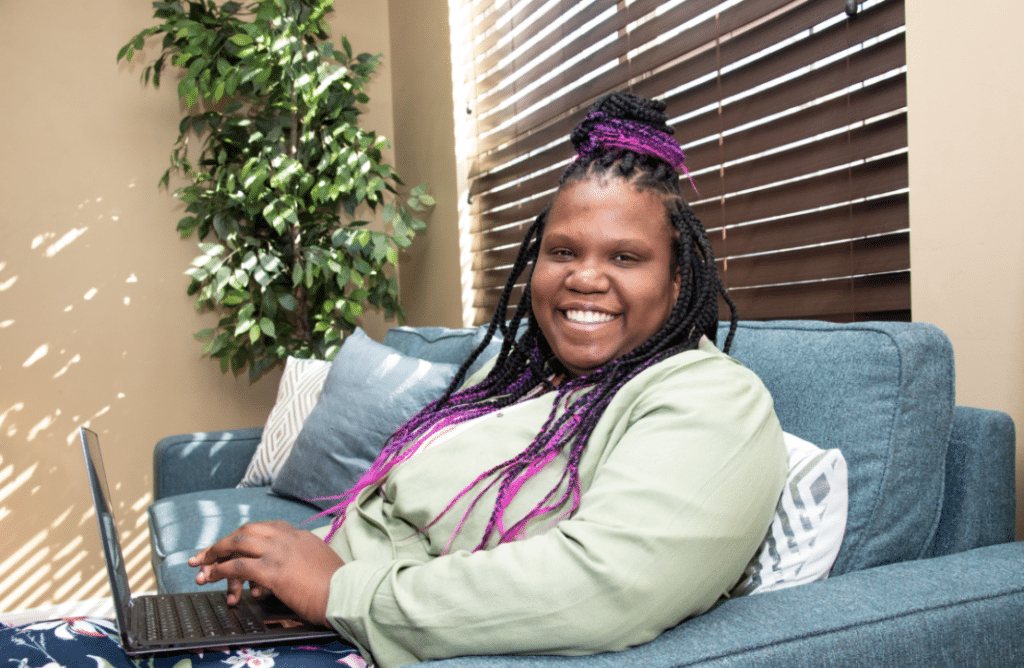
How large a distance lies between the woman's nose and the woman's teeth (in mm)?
33

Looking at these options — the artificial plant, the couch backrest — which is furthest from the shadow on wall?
the couch backrest

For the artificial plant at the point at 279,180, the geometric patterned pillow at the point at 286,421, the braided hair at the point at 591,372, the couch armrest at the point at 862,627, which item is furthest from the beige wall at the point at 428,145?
the couch armrest at the point at 862,627

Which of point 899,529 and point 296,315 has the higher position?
point 296,315

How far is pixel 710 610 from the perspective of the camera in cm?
81

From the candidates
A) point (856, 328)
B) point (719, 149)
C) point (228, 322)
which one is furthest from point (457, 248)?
point (856, 328)

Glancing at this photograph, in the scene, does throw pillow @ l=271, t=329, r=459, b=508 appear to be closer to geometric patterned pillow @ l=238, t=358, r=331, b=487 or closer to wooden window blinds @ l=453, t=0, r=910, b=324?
geometric patterned pillow @ l=238, t=358, r=331, b=487

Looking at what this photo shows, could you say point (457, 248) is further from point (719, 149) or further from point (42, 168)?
point (42, 168)

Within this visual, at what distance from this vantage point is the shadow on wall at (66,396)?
291 cm

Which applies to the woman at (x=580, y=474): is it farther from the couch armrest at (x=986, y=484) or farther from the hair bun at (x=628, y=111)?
the couch armrest at (x=986, y=484)

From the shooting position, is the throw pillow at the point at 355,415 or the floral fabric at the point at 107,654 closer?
the floral fabric at the point at 107,654

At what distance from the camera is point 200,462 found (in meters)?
2.33

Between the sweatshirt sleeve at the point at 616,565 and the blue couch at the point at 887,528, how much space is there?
3 centimetres

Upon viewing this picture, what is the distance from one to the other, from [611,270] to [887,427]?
382mm

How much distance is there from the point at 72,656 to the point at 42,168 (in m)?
2.68
